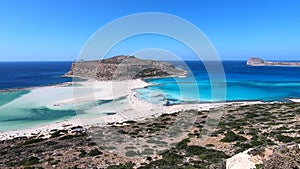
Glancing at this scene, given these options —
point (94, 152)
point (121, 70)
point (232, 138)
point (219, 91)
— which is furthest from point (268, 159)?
point (121, 70)

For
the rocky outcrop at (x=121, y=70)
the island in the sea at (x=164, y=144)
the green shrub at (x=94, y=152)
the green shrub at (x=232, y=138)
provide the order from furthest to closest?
the rocky outcrop at (x=121, y=70) → the green shrub at (x=232, y=138) → the green shrub at (x=94, y=152) → the island in the sea at (x=164, y=144)

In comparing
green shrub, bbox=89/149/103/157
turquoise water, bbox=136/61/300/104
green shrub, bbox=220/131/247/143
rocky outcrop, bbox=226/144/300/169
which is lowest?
turquoise water, bbox=136/61/300/104

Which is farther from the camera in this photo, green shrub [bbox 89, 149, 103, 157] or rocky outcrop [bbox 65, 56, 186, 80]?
rocky outcrop [bbox 65, 56, 186, 80]

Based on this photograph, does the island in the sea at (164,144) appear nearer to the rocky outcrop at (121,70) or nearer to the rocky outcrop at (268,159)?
the rocky outcrop at (268,159)

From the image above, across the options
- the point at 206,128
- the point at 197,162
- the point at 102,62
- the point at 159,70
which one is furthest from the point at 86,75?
the point at 197,162

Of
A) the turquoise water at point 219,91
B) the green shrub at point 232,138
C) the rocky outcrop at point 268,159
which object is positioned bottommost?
the turquoise water at point 219,91

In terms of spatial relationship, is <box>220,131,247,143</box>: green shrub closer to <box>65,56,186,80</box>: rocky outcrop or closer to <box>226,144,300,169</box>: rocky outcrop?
<box>226,144,300,169</box>: rocky outcrop

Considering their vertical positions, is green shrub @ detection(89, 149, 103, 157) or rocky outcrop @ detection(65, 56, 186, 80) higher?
rocky outcrop @ detection(65, 56, 186, 80)

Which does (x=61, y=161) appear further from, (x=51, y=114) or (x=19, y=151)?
(x=51, y=114)

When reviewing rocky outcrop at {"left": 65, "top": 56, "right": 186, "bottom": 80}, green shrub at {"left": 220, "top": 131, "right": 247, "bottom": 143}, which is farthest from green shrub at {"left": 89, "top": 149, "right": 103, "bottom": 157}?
rocky outcrop at {"left": 65, "top": 56, "right": 186, "bottom": 80}

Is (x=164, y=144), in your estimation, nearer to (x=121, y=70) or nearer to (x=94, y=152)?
(x=94, y=152)

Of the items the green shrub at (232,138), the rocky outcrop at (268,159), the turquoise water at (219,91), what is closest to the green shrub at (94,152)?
the green shrub at (232,138)
